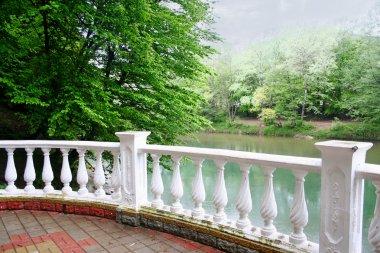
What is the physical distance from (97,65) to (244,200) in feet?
17.9

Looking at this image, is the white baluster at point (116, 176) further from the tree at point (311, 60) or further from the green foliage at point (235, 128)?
the tree at point (311, 60)

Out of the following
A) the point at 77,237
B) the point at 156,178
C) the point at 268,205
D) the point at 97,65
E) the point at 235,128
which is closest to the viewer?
the point at 268,205

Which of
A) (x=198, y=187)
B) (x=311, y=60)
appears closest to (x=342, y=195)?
(x=198, y=187)

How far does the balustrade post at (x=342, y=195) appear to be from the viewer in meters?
1.98

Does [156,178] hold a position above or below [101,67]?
below

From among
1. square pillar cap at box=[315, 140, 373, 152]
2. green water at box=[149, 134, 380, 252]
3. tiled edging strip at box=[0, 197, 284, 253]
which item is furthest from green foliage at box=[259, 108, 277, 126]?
square pillar cap at box=[315, 140, 373, 152]

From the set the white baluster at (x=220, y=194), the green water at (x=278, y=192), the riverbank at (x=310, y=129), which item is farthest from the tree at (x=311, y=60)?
the white baluster at (x=220, y=194)

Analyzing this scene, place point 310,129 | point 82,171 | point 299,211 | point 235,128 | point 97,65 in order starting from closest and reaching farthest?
point 299,211 < point 82,171 < point 97,65 < point 310,129 < point 235,128

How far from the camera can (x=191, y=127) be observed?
8.29 meters

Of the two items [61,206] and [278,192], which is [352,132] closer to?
[278,192]

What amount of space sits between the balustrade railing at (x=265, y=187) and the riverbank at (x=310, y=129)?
16.5m

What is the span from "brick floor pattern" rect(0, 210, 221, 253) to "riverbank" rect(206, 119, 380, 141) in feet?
54.9

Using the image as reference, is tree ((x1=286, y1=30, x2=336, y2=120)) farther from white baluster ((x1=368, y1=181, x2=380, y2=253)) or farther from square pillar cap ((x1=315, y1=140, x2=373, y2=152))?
white baluster ((x1=368, y1=181, x2=380, y2=253))

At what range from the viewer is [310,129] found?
28.1 metres
